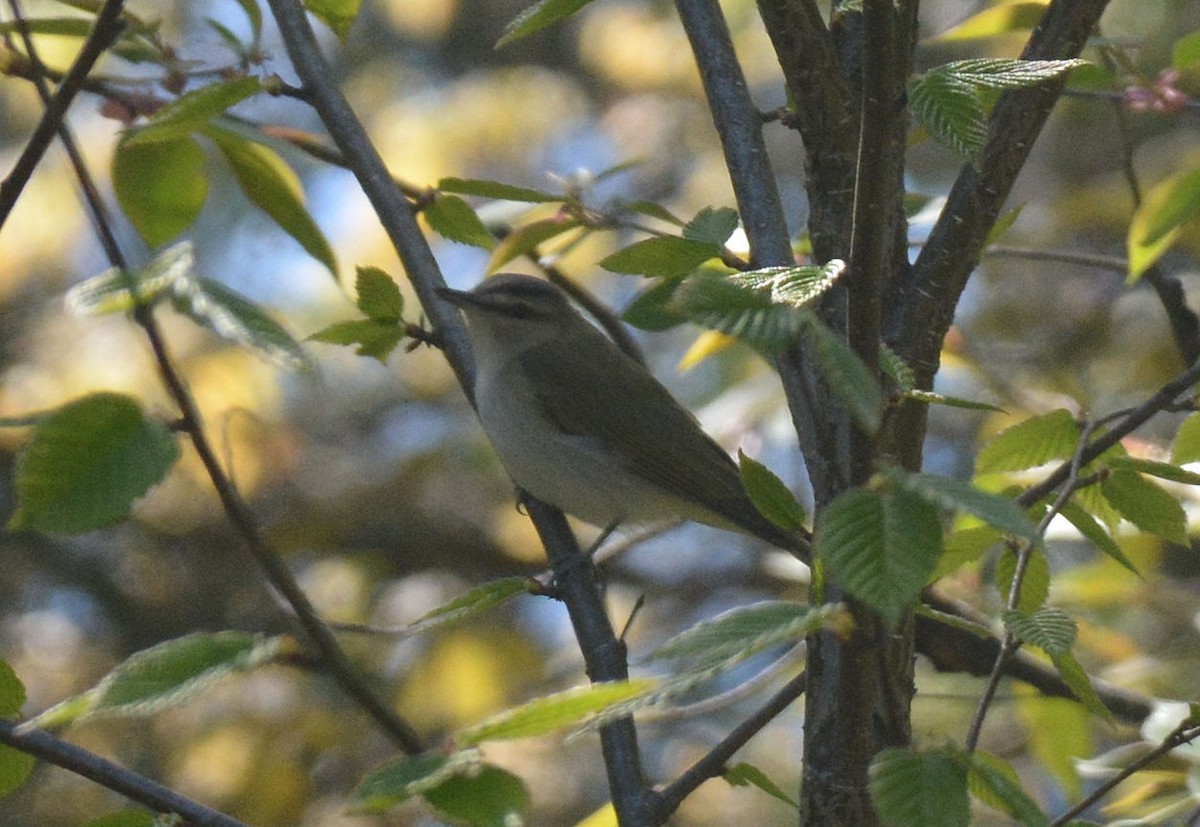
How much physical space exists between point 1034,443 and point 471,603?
0.88 m

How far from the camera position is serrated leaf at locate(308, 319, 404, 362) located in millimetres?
1956

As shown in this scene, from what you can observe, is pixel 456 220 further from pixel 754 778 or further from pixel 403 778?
pixel 403 778

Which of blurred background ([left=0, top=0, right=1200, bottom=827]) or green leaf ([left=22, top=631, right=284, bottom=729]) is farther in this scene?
blurred background ([left=0, top=0, right=1200, bottom=827])

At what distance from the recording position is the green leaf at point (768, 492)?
1.38m

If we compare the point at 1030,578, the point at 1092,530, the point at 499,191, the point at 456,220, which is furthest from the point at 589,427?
the point at 1092,530

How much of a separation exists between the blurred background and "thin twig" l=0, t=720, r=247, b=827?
2.40 m

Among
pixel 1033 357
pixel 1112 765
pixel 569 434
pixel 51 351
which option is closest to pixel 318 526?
pixel 51 351

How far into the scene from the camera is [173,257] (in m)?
1.40

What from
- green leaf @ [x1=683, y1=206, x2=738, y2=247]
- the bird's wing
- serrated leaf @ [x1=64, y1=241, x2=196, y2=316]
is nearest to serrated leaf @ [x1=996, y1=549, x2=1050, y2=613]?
green leaf @ [x1=683, y1=206, x2=738, y2=247]

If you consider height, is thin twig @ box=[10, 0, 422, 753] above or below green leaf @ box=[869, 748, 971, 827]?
above

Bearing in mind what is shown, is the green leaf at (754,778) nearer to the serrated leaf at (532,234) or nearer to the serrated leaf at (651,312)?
the serrated leaf at (651,312)

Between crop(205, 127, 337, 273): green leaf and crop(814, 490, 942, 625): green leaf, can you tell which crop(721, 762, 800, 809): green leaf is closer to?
crop(814, 490, 942, 625): green leaf

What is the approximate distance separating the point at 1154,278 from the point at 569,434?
5.88 feet

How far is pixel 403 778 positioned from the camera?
115cm
